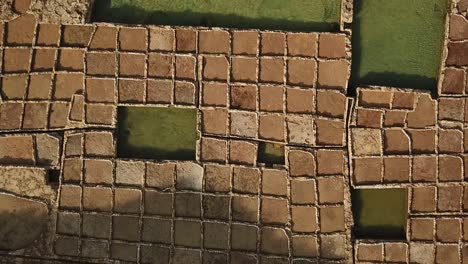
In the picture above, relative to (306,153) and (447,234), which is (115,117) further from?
(447,234)

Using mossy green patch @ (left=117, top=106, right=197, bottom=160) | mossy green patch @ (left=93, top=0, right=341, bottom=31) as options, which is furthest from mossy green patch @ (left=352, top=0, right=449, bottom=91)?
mossy green patch @ (left=117, top=106, right=197, bottom=160)

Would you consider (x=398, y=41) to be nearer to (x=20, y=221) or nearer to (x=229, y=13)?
(x=229, y=13)

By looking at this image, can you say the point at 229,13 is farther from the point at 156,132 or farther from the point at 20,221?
the point at 20,221

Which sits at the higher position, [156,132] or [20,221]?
[156,132]

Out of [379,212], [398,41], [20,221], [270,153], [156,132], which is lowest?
[20,221]

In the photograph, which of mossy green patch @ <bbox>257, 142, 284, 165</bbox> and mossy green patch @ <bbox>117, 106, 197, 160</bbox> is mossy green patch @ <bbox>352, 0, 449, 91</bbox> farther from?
mossy green patch @ <bbox>117, 106, 197, 160</bbox>

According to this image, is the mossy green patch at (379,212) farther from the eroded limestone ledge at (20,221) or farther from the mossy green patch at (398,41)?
the eroded limestone ledge at (20,221)

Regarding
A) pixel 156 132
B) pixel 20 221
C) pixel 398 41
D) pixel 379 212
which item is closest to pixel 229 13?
pixel 156 132
